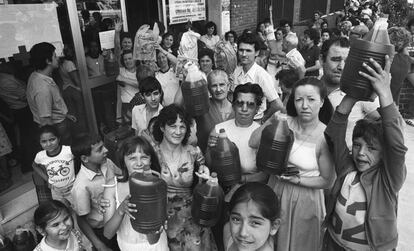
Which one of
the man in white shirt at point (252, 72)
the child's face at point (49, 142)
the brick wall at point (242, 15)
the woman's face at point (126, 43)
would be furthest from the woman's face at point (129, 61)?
the brick wall at point (242, 15)

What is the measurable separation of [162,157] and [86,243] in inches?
33.1

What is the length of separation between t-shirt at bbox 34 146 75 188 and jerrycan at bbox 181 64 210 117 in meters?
1.17

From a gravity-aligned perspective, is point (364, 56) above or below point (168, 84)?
above

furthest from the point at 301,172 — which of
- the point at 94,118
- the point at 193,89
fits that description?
the point at 94,118

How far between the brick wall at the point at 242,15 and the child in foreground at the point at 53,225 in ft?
22.5

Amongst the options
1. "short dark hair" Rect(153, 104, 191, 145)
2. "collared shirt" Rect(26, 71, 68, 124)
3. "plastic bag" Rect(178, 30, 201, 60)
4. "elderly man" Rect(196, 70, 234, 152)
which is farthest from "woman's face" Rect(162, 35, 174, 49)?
"short dark hair" Rect(153, 104, 191, 145)

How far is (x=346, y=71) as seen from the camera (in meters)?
1.61

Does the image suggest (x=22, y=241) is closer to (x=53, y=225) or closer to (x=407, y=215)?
(x=53, y=225)

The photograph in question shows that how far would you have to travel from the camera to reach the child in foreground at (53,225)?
2.01 meters

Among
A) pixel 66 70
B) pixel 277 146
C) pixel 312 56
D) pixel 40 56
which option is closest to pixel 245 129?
pixel 277 146

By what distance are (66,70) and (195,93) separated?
2.27 meters

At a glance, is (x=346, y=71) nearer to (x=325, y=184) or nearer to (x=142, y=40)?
(x=325, y=184)

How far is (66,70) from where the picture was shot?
4.20m

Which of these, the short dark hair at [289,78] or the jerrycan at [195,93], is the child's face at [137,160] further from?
the short dark hair at [289,78]
